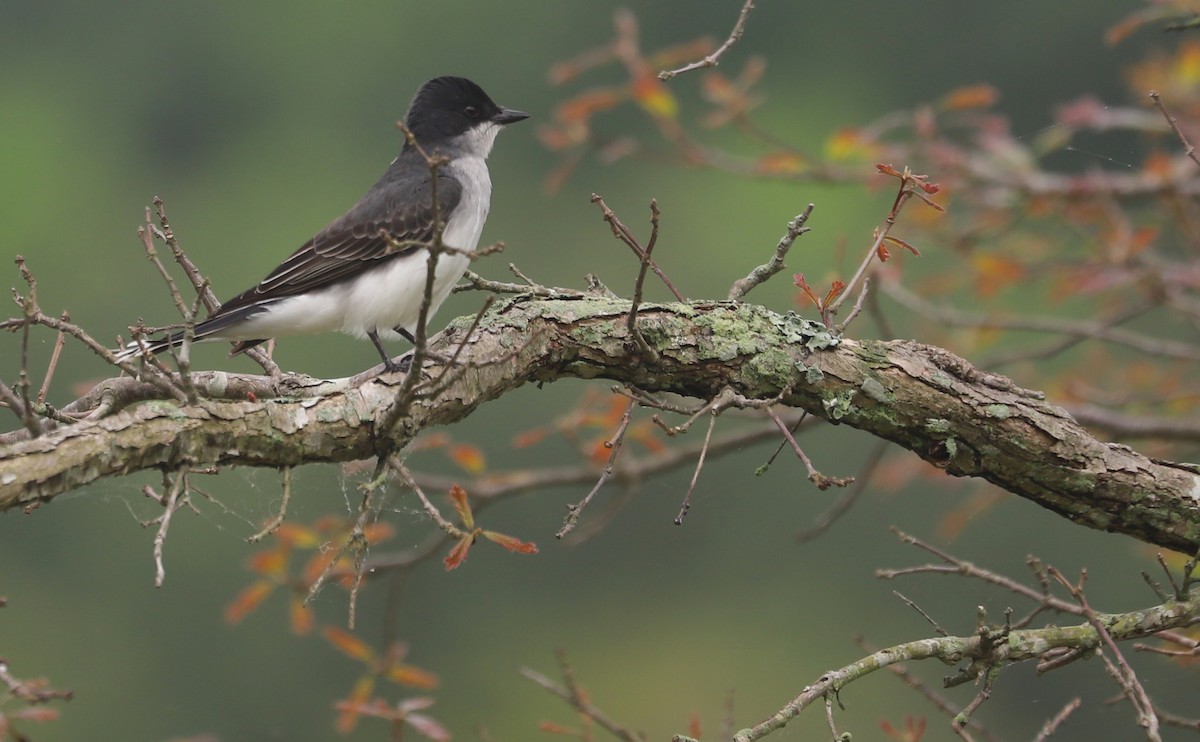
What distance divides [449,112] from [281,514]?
3153 millimetres

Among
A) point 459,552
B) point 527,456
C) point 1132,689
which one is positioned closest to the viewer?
point 1132,689

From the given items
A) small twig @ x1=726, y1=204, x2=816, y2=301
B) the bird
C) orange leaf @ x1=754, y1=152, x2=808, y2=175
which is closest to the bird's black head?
the bird

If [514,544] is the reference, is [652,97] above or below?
above

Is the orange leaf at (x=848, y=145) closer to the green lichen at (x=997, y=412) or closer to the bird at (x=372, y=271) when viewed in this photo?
the bird at (x=372, y=271)

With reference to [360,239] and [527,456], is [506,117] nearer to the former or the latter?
[360,239]

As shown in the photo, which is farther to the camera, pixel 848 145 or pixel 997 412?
pixel 848 145

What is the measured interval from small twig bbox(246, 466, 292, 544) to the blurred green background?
29.9 ft

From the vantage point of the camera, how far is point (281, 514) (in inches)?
87.2

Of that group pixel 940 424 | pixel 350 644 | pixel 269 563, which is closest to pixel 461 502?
pixel 940 424

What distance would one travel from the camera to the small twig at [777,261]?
2754mm

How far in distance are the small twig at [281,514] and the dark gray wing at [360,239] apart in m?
1.47

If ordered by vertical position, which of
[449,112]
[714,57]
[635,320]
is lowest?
[635,320]

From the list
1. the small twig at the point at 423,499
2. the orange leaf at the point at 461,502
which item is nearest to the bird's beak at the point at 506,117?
the orange leaf at the point at 461,502

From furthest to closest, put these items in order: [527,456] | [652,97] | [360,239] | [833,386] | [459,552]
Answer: [527,456] < [652,97] < [360,239] < [833,386] < [459,552]
